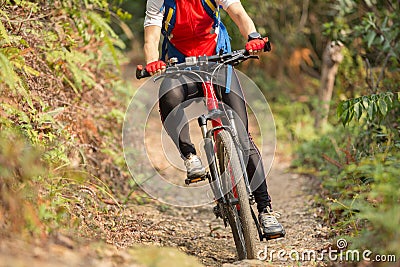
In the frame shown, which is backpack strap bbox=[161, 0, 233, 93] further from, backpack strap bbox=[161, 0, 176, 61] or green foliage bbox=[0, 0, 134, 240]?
green foliage bbox=[0, 0, 134, 240]

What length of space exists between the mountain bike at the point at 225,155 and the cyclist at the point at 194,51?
10 centimetres

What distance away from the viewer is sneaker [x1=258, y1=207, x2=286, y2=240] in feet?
14.5

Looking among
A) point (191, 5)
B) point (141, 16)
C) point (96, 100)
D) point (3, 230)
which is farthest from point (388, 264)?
point (141, 16)

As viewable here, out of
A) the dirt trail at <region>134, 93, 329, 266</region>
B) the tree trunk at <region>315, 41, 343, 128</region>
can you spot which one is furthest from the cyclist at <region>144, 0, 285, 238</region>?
the tree trunk at <region>315, 41, 343, 128</region>

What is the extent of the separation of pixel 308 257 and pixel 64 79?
3.31 m

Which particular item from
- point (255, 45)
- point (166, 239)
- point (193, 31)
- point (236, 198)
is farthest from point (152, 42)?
point (166, 239)

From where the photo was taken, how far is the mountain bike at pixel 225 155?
14.0ft

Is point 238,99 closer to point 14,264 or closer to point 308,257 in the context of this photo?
point 308,257

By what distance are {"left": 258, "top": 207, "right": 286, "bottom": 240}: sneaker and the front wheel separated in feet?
0.38

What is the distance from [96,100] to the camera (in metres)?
7.32

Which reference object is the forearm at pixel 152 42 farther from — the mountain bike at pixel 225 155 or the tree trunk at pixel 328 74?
the tree trunk at pixel 328 74

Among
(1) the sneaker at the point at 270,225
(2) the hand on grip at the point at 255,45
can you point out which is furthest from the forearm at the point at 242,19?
(1) the sneaker at the point at 270,225

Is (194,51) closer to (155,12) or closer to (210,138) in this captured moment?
(155,12)

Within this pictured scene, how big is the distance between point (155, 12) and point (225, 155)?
129 centimetres
